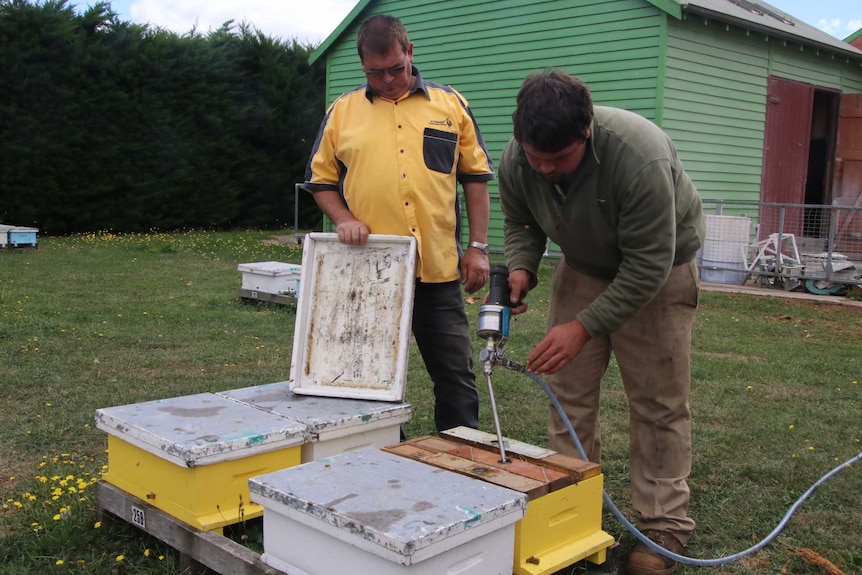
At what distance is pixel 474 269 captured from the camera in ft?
11.4

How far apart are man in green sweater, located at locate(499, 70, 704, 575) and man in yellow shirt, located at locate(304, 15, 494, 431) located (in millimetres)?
383

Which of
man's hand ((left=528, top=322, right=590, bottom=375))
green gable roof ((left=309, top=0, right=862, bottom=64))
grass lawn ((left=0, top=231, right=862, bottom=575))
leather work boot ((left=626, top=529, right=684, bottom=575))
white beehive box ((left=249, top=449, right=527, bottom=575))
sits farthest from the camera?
green gable roof ((left=309, top=0, right=862, bottom=64))

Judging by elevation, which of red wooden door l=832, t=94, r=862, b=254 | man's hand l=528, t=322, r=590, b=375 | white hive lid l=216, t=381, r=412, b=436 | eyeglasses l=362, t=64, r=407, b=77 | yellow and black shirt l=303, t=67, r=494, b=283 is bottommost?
white hive lid l=216, t=381, r=412, b=436

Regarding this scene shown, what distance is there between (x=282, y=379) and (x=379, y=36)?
2711mm

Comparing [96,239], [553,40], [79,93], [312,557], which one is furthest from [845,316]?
[79,93]

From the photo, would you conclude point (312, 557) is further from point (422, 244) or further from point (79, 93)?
point (79, 93)

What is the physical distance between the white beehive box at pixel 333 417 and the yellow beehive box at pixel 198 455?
0.06 meters

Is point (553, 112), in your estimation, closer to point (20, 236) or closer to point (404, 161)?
point (404, 161)

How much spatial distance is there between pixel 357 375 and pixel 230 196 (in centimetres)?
1447

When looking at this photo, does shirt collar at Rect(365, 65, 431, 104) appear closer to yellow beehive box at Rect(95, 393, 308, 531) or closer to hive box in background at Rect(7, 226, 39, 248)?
yellow beehive box at Rect(95, 393, 308, 531)

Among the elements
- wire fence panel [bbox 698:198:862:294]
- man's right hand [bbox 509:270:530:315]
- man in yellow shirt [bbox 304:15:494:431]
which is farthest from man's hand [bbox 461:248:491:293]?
wire fence panel [bbox 698:198:862:294]

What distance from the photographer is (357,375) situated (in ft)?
10.9

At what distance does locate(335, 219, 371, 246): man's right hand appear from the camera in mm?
3324

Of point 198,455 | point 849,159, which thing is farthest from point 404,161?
point 849,159
